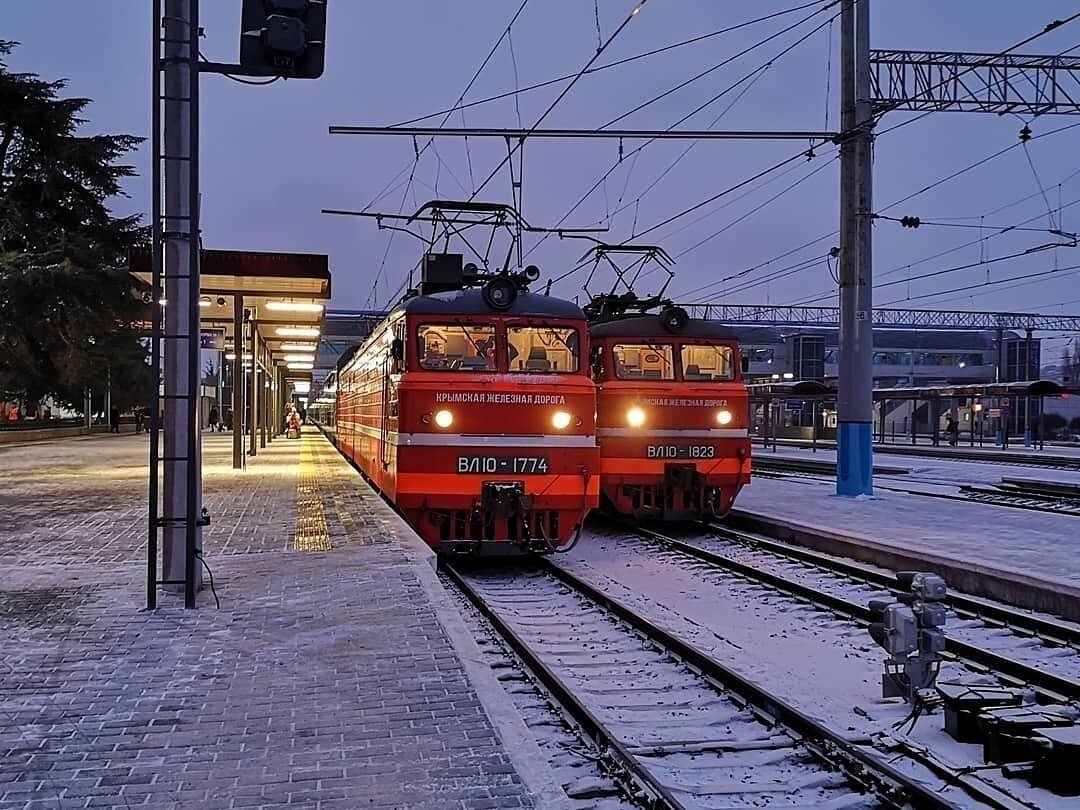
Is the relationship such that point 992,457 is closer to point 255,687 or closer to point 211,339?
point 211,339

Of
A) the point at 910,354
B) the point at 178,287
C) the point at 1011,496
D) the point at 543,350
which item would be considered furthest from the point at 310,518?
the point at 910,354

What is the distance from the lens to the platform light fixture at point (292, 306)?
22469 millimetres

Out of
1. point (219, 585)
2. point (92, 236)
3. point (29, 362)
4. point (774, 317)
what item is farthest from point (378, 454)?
point (774, 317)

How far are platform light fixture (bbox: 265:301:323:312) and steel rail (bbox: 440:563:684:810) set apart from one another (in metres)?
15.5

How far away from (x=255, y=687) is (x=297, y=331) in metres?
24.5

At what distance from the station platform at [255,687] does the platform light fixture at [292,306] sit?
41.3 feet

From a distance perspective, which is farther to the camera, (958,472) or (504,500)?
(958,472)

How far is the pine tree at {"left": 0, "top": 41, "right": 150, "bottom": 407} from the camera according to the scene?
33.0 meters

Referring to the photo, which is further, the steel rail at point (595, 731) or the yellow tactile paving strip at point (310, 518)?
the yellow tactile paving strip at point (310, 518)

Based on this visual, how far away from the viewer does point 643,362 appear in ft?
44.5

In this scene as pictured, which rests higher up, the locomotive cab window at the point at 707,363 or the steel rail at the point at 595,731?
the locomotive cab window at the point at 707,363

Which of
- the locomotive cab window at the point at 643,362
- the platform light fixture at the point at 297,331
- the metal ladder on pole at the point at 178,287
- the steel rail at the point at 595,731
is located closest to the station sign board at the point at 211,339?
the platform light fixture at the point at 297,331

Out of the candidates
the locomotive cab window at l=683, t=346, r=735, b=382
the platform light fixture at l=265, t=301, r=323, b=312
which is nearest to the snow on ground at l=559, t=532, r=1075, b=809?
Answer: the locomotive cab window at l=683, t=346, r=735, b=382

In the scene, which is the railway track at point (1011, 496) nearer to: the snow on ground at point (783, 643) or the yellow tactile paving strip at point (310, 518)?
the snow on ground at point (783, 643)
